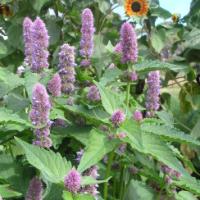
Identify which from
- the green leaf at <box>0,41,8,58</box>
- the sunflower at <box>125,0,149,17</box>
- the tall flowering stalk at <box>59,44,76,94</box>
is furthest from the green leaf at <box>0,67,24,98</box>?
the sunflower at <box>125,0,149,17</box>

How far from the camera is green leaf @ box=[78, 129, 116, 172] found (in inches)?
61.3

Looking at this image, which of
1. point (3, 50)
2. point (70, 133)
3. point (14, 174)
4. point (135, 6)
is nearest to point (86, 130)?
point (70, 133)

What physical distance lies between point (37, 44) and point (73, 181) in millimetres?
658

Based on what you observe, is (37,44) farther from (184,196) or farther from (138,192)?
(184,196)

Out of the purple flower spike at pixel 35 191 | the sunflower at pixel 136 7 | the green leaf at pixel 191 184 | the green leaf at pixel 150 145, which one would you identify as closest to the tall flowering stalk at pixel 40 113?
the purple flower spike at pixel 35 191

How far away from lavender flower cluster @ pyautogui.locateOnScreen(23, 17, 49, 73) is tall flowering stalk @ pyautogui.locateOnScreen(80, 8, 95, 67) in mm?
180

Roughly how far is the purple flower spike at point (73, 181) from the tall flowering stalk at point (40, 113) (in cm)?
21

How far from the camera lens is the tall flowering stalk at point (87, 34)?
213 cm

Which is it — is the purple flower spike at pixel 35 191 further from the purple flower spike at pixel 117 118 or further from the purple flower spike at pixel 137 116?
the purple flower spike at pixel 137 116

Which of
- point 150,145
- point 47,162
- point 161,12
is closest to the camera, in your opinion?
point 47,162

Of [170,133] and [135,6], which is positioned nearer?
[170,133]

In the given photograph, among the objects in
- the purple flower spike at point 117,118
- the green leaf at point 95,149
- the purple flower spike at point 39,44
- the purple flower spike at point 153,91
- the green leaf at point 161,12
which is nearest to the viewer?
the green leaf at point 95,149

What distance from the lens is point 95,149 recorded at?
5.36 feet

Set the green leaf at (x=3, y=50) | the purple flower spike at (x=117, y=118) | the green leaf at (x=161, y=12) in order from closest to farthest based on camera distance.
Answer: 1. the purple flower spike at (x=117, y=118)
2. the green leaf at (x=3, y=50)
3. the green leaf at (x=161, y=12)
